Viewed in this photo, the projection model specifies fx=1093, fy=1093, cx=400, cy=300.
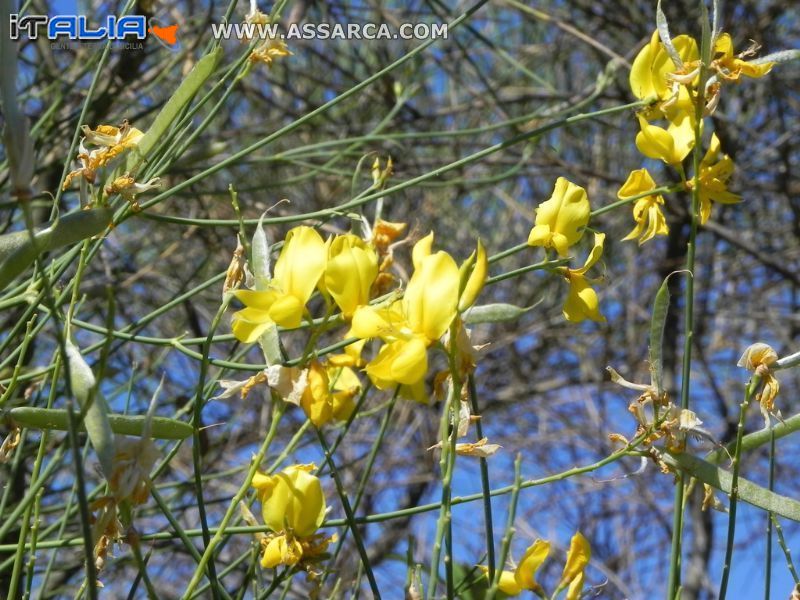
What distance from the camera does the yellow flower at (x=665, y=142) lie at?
893 mm

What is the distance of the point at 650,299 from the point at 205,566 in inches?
113

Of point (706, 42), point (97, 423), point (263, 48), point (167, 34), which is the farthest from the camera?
point (167, 34)

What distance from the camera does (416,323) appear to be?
0.61 m

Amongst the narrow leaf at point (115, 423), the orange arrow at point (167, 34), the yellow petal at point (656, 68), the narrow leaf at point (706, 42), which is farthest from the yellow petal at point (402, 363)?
the orange arrow at point (167, 34)

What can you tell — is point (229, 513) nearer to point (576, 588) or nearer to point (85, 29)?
point (576, 588)

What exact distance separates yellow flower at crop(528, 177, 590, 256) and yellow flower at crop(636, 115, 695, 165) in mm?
105

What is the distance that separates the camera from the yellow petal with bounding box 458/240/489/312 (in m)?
0.59

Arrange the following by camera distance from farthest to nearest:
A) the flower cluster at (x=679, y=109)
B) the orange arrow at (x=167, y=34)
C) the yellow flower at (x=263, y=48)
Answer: the orange arrow at (x=167, y=34), the yellow flower at (x=263, y=48), the flower cluster at (x=679, y=109)

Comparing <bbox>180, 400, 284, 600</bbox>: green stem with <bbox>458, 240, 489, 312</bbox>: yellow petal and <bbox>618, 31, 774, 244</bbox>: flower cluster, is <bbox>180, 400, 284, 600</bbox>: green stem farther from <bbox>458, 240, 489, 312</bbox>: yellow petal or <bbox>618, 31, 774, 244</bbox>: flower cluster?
<bbox>618, 31, 774, 244</bbox>: flower cluster

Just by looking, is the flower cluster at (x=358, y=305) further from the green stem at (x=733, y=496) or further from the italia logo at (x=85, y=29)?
the italia logo at (x=85, y=29)

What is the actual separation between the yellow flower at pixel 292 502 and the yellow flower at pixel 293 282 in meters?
0.10

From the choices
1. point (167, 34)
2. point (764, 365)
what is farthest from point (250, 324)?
point (167, 34)

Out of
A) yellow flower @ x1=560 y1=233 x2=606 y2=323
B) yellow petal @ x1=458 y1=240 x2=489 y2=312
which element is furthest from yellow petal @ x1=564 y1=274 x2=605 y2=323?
yellow petal @ x1=458 y1=240 x2=489 y2=312

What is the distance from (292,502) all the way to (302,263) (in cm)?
15
